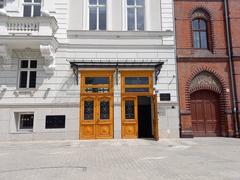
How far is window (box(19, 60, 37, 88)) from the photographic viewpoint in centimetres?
1117

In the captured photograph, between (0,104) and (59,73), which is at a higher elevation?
(59,73)

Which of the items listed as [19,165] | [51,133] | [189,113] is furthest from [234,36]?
[19,165]

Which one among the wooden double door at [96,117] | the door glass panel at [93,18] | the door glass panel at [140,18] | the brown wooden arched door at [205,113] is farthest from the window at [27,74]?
the brown wooden arched door at [205,113]

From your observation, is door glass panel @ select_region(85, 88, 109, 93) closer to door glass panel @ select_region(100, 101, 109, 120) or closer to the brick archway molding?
door glass panel @ select_region(100, 101, 109, 120)

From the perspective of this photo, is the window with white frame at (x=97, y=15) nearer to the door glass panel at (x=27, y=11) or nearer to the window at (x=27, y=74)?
the door glass panel at (x=27, y=11)

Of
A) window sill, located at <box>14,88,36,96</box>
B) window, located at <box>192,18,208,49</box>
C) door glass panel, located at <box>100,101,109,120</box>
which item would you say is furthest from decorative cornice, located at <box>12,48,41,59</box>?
window, located at <box>192,18,208,49</box>

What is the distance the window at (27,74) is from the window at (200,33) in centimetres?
947

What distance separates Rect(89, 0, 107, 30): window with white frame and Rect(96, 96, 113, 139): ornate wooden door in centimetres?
421

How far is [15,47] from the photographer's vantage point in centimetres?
1088

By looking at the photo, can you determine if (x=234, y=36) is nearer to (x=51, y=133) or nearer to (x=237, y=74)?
(x=237, y=74)

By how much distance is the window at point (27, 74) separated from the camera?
11172mm

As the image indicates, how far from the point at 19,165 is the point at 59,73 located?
615 centimetres

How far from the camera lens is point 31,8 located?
11742mm

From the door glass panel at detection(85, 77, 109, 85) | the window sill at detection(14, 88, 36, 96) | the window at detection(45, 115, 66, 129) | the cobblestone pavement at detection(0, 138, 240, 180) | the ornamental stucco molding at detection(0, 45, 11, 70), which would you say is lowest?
the cobblestone pavement at detection(0, 138, 240, 180)
